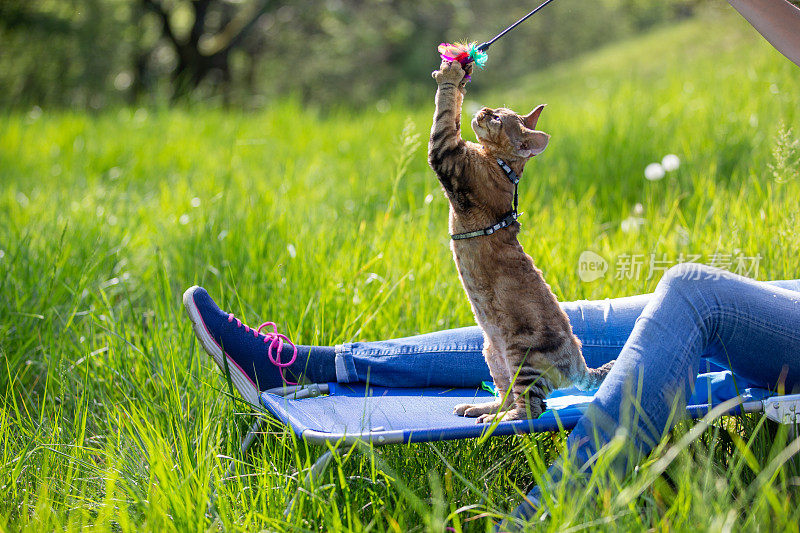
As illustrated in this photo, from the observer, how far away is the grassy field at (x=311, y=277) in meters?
1.89

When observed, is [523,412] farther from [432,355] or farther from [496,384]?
[432,355]

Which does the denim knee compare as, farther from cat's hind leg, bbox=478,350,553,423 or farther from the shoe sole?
the shoe sole

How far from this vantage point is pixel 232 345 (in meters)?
2.33

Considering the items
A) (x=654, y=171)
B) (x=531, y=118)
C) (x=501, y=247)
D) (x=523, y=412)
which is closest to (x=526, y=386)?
(x=523, y=412)

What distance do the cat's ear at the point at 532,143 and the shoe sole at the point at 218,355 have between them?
45.3 inches

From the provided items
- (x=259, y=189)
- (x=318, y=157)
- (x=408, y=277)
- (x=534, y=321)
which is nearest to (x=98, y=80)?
(x=318, y=157)

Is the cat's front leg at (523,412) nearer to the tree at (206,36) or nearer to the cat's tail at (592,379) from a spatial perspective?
the cat's tail at (592,379)

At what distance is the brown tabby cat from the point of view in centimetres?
185

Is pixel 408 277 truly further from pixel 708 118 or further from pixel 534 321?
pixel 708 118

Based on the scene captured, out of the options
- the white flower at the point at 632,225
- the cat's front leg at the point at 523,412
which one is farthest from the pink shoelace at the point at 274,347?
the white flower at the point at 632,225

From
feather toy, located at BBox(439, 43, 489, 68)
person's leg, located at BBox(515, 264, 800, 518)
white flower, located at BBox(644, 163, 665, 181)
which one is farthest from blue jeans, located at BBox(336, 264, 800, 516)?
white flower, located at BBox(644, 163, 665, 181)

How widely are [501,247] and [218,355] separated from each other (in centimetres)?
101

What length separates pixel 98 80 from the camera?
1318 centimetres

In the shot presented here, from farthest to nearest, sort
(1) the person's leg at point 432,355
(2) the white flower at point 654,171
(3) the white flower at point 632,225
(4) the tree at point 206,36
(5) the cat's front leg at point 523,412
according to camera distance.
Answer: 1. (4) the tree at point 206,36
2. (2) the white flower at point 654,171
3. (3) the white flower at point 632,225
4. (1) the person's leg at point 432,355
5. (5) the cat's front leg at point 523,412
